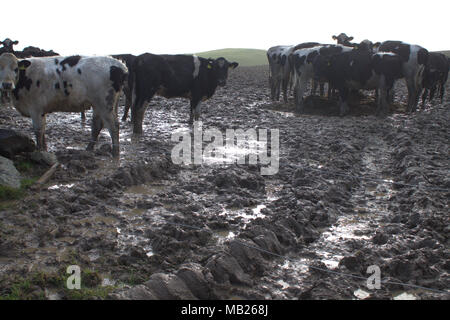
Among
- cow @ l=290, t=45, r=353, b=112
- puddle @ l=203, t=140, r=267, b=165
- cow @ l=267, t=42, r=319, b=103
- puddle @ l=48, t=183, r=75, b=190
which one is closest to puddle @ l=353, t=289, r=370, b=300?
puddle @ l=48, t=183, r=75, b=190

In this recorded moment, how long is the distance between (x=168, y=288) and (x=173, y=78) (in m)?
8.89

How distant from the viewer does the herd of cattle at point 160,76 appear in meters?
8.21

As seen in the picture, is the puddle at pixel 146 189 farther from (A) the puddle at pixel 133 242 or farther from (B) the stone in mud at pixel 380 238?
(B) the stone in mud at pixel 380 238

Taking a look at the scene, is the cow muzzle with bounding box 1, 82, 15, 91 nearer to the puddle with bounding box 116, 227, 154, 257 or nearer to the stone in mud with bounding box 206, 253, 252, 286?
the puddle with bounding box 116, 227, 154, 257

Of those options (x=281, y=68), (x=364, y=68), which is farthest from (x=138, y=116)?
(x=281, y=68)

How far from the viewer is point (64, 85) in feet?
27.0

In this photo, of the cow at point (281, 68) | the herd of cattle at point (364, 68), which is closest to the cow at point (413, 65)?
the herd of cattle at point (364, 68)

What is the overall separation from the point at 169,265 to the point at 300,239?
152 centimetres

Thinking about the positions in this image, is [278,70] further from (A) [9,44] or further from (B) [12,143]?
(B) [12,143]

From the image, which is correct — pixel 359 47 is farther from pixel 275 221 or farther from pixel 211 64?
pixel 275 221

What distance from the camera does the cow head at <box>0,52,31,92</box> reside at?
773 centimetres

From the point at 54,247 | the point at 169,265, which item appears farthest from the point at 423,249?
the point at 54,247

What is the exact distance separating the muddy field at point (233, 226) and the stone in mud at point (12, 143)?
0.49m

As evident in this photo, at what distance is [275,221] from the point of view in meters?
5.22
